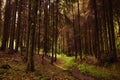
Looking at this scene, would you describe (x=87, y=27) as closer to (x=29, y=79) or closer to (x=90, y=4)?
(x=90, y=4)

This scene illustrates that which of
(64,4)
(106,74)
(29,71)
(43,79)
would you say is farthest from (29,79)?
(64,4)

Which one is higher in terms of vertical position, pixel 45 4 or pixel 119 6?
pixel 45 4

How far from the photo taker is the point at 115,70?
1605cm

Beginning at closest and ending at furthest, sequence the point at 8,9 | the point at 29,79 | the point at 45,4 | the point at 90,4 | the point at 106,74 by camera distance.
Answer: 1. the point at 29,79
2. the point at 106,74
3. the point at 8,9
4. the point at 90,4
5. the point at 45,4

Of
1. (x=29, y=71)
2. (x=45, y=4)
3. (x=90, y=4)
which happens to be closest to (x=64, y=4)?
(x=45, y=4)

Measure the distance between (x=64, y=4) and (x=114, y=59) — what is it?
1280 centimetres

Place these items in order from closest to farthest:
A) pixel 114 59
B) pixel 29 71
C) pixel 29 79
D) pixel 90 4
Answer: pixel 29 79
pixel 29 71
pixel 114 59
pixel 90 4

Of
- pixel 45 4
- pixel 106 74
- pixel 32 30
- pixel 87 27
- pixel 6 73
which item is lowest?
pixel 106 74

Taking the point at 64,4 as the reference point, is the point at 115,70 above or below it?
below

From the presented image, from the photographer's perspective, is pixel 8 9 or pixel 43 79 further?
pixel 8 9

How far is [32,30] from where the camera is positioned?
11977mm

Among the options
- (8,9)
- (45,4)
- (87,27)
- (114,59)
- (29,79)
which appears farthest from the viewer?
(87,27)

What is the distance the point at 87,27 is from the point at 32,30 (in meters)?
24.3

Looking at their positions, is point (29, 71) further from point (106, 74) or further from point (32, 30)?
point (106, 74)
